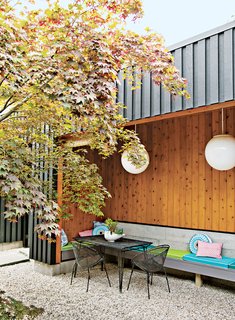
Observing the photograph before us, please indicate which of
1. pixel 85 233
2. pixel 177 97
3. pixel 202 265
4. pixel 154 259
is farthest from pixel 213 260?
pixel 85 233

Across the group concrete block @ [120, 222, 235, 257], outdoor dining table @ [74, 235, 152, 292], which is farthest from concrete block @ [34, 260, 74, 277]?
concrete block @ [120, 222, 235, 257]

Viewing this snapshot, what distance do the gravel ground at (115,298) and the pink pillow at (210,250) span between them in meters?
0.47

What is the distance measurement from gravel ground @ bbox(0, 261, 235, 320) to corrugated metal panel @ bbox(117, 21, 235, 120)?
7.79ft

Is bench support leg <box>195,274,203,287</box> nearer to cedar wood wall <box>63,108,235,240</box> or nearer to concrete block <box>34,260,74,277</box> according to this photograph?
cedar wood wall <box>63,108,235,240</box>

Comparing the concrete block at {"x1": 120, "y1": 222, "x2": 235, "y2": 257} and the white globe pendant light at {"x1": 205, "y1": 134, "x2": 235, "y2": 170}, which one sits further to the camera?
the concrete block at {"x1": 120, "y1": 222, "x2": 235, "y2": 257}

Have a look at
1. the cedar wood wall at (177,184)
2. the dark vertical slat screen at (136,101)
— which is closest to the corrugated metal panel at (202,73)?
the dark vertical slat screen at (136,101)

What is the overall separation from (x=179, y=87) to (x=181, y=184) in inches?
99.9

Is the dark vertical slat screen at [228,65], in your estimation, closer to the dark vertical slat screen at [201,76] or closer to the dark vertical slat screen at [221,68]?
the dark vertical slat screen at [221,68]

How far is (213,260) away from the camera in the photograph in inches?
176

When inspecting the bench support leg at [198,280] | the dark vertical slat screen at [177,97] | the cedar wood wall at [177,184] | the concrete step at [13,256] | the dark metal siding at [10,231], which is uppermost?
the dark vertical slat screen at [177,97]

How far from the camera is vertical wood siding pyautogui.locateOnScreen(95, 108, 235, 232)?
4.91 meters

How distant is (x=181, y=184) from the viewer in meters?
5.38

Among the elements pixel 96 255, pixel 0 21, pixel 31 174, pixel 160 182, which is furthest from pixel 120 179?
pixel 0 21

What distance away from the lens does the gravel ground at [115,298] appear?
3588mm
